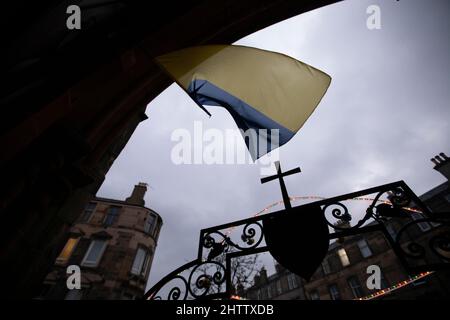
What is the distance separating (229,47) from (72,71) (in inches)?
105

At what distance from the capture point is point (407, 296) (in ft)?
57.5

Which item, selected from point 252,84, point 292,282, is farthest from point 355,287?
point 252,84

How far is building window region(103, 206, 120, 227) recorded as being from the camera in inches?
782

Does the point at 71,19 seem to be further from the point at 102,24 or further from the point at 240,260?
the point at 240,260

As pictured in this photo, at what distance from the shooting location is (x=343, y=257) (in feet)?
77.2

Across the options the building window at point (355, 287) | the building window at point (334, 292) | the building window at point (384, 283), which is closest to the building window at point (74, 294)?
the building window at point (334, 292)

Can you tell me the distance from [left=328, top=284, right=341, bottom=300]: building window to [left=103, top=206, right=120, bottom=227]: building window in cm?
2391

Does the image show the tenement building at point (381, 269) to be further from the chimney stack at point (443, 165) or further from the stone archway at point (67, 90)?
the stone archway at point (67, 90)

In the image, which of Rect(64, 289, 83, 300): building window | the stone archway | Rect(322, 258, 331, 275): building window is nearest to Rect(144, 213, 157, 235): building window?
Rect(64, 289, 83, 300): building window

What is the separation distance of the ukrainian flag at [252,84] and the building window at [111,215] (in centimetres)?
2065

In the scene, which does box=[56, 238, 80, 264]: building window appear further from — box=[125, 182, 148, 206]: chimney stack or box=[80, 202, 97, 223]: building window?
box=[125, 182, 148, 206]: chimney stack

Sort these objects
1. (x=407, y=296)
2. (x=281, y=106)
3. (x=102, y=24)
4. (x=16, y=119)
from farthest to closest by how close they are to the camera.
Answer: (x=407, y=296) → (x=281, y=106) → (x=102, y=24) → (x=16, y=119)

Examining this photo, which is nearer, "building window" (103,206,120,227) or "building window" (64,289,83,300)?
"building window" (64,289,83,300)

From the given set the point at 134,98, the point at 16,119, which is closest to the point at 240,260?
the point at 134,98
